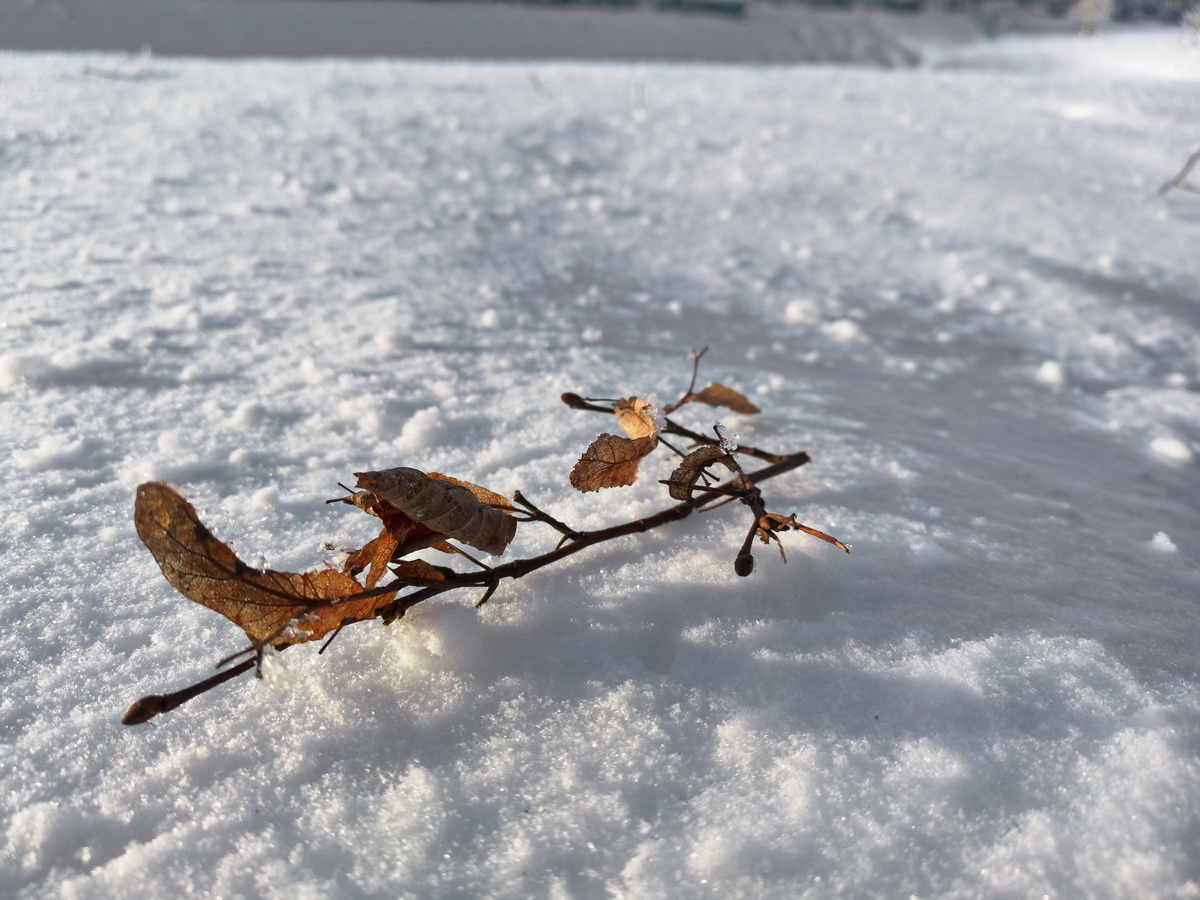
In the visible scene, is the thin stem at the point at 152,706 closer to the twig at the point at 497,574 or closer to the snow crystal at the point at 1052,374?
the twig at the point at 497,574

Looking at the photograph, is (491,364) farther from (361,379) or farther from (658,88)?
(658,88)

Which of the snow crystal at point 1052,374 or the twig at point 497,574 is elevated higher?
the twig at point 497,574

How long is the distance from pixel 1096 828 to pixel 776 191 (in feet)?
6.24

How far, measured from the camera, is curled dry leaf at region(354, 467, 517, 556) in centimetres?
60

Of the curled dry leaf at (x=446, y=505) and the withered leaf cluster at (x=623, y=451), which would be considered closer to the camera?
the curled dry leaf at (x=446, y=505)

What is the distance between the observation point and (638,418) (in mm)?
809

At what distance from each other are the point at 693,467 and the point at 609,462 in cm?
8

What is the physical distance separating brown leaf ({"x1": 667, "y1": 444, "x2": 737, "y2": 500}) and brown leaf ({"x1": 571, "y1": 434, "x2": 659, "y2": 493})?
1.9 inches

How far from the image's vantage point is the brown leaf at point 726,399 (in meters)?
0.97

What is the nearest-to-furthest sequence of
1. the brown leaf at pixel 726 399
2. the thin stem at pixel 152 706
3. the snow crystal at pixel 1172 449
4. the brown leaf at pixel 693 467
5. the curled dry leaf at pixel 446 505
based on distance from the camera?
the thin stem at pixel 152 706 → the curled dry leaf at pixel 446 505 → the brown leaf at pixel 693 467 → the brown leaf at pixel 726 399 → the snow crystal at pixel 1172 449

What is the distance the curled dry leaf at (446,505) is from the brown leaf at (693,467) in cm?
15

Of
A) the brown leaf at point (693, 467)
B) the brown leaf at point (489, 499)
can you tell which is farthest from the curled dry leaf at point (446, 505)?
the brown leaf at point (693, 467)

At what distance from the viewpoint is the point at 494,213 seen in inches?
76.9

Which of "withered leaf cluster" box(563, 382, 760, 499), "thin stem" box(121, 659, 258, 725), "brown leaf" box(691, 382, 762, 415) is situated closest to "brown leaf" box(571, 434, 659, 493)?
"withered leaf cluster" box(563, 382, 760, 499)
